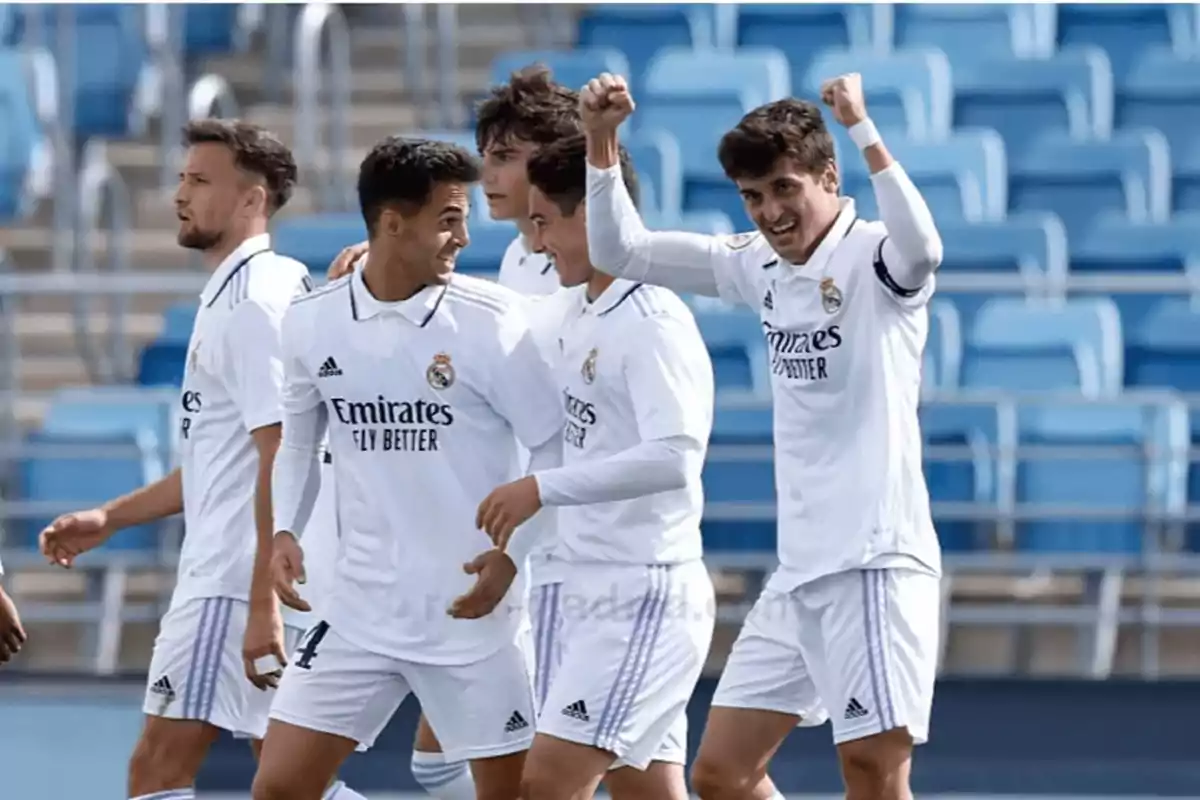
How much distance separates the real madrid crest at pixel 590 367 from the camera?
509cm

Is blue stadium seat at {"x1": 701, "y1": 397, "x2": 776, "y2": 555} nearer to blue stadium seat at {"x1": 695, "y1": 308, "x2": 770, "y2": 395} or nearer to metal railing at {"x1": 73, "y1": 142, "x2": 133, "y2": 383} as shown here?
blue stadium seat at {"x1": 695, "y1": 308, "x2": 770, "y2": 395}

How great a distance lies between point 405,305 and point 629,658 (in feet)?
2.78

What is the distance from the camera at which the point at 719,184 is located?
972 centimetres

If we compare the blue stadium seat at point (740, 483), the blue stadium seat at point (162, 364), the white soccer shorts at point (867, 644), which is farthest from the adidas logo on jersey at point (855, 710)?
A: the blue stadium seat at point (162, 364)

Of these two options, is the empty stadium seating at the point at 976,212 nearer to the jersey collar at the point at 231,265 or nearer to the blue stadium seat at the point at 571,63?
the blue stadium seat at the point at 571,63

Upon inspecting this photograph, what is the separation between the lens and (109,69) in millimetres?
10867

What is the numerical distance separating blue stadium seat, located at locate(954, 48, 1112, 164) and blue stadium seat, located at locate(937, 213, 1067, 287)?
108 cm

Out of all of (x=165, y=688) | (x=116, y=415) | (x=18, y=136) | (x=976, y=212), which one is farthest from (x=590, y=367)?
(x=18, y=136)

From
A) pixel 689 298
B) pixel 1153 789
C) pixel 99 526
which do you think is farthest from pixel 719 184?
pixel 99 526

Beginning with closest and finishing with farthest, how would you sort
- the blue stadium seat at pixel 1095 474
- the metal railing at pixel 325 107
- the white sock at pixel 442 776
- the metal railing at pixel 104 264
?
the white sock at pixel 442 776, the blue stadium seat at pixel 1095 474, the metal railing at pixel 104 264, the metal railing at pixel 325 107

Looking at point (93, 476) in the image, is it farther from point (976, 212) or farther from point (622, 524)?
point (622, 524)

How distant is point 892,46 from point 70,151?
355cm

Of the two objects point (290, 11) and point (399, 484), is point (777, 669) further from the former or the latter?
point (290, 11)

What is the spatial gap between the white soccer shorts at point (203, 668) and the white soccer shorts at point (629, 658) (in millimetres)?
777
